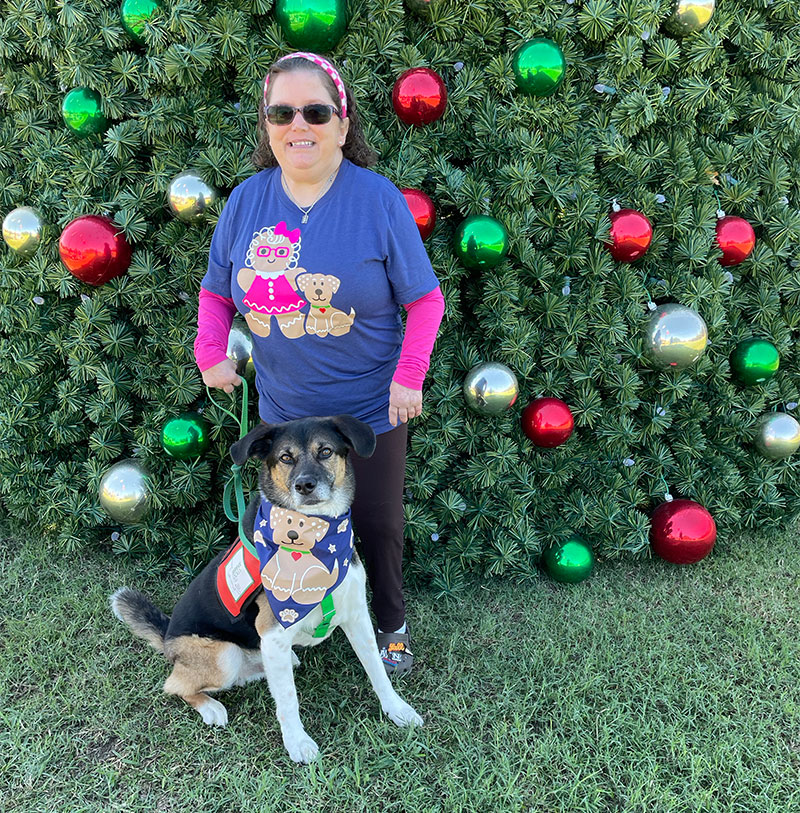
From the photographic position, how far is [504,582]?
3.51 m

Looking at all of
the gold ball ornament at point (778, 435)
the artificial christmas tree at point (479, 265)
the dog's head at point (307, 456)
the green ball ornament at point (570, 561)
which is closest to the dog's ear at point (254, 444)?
the dog's head at point (307, 456)

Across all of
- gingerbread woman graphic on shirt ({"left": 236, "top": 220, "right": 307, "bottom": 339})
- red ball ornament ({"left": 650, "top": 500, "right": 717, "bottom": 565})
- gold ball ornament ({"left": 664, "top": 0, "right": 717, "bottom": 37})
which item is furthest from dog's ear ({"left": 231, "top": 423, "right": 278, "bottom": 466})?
gold ball ornament ({"left": 664, "top": 0, "right": 717, "bottom": 37})

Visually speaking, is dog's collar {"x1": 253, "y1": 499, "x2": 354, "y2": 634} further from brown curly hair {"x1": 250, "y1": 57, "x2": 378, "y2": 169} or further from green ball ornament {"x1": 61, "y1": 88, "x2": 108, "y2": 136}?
green ball ornament {"x1": 61, "y1": 88, "x2": 108, "y2": 136}

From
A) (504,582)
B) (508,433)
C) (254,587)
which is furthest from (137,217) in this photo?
(504,582)

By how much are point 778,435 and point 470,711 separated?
2.27m

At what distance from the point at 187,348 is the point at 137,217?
0.65 meters

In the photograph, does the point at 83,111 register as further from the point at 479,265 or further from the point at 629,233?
the point at 629,233

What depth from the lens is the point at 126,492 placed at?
3229 millimetres

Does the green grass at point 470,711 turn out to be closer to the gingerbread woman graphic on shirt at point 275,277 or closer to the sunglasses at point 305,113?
the gingerbread woman graphic on shirt at point 275,277

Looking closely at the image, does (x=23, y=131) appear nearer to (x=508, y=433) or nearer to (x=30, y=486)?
(x=30, y=486)

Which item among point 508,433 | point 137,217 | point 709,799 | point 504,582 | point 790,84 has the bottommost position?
point 504,582

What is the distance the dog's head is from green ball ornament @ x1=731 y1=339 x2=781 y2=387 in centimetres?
235

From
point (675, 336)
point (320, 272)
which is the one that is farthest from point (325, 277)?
point (675, 336)

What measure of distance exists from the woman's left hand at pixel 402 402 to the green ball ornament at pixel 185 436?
4.23 ft
